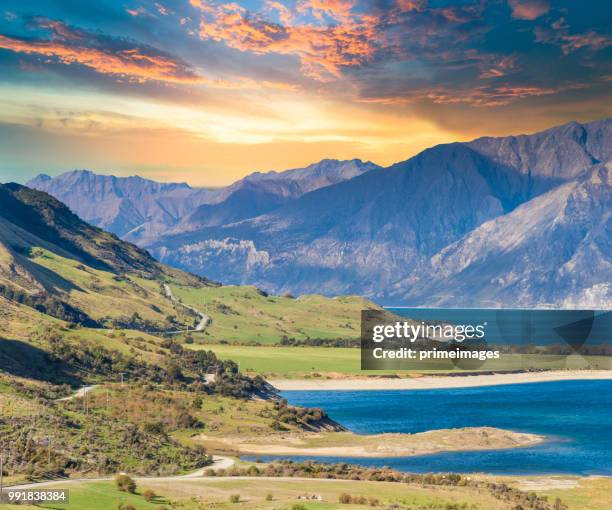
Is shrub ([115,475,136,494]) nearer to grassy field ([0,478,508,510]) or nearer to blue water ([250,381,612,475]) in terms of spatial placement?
grassy field ([0,478,508,510])

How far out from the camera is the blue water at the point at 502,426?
115438 mm

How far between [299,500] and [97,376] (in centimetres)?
7389

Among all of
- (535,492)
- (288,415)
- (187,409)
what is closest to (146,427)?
(187,409)

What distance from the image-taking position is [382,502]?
7719cm

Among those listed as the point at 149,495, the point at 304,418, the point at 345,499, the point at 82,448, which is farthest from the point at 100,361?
the point at 345,499

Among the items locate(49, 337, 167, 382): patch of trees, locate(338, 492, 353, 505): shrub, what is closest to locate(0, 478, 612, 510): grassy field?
locate(338, 492, 353, 505): shrub

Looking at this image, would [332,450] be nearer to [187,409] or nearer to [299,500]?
[187,409]

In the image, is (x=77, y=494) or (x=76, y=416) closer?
(x=77, y=494)

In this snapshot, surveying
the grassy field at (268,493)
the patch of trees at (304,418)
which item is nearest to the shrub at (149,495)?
the grassy field at (268,493)

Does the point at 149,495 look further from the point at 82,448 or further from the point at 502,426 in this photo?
the point at 502,426

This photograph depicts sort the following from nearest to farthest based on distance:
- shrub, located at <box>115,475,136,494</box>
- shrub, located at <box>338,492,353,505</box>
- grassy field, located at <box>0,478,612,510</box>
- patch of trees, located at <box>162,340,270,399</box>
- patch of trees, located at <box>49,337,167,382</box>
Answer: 1. grassy field, located at <box>0,478,612,510</box>
2. shrub, located at <box>115,475,136,494</box>
3. shrub, located at <box>338,492,353,505</box>
4. patch of trees, located at <box>49,337,167,382</box>
5. patch of trees, located at <box>162,340,270,399</box>

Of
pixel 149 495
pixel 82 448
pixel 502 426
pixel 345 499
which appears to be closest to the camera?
pixel 149 495

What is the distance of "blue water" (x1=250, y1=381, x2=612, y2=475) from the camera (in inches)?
4545

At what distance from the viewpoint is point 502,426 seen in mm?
155625
